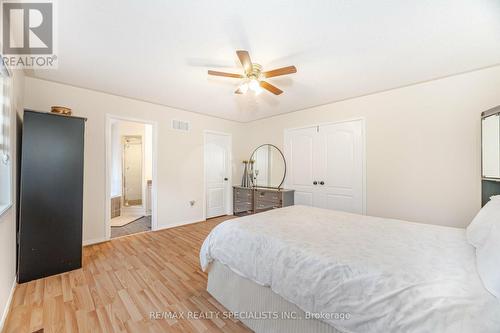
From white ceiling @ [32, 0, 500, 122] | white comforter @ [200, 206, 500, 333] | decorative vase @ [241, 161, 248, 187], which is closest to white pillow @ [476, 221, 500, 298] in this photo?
white comforter @ [200, 206, 500, 333]

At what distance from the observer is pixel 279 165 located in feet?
14.8

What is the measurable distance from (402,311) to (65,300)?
2.55 m

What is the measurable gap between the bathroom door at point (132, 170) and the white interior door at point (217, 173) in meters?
2.09

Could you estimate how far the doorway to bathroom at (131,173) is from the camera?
467cm

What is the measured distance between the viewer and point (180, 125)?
4.12 metres

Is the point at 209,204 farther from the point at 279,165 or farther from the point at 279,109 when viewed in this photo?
the point at 279,109

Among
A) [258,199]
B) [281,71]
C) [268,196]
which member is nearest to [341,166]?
[268,196]

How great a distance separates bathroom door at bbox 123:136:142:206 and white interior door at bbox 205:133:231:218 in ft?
6.86

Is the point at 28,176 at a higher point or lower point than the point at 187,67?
lower

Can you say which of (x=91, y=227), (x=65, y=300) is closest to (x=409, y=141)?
(x=65, y=300)

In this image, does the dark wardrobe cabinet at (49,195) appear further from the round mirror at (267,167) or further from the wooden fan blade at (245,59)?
the round mirror at (267,167)

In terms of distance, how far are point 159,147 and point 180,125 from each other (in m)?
0.63

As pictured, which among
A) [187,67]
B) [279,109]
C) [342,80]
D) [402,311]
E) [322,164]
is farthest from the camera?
[279,109]

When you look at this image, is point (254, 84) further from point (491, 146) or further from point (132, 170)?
point (132, 170)
